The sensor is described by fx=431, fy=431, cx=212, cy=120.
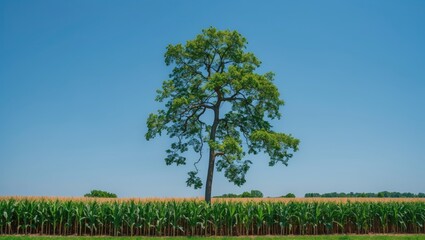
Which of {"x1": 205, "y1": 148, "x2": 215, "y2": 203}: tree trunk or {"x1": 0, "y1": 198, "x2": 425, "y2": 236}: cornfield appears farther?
{"x1": 205, "y1": 148, "x2": 215, "y2": 203}: tree trunk

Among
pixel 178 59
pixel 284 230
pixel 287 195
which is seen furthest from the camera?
pixel 287 195

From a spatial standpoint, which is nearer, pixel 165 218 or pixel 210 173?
pixel 165 218

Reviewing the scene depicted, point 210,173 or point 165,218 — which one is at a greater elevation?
point 210,173

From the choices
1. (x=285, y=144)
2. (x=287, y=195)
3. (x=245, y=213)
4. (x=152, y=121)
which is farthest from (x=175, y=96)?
(x=287, y=195)

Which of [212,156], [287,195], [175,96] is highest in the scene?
[175,96]

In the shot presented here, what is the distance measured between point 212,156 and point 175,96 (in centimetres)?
563

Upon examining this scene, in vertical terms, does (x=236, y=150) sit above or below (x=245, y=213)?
above

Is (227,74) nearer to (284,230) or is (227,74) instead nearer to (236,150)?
(236,150)

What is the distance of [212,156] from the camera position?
3131 cm

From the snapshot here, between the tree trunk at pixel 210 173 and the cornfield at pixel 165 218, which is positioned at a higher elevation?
the tree trunk at pixel 210 173

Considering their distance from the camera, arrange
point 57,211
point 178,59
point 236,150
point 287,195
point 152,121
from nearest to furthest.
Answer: point 57,211 → point 236,150 → point 152,121 → point 178,59 → point 287,195

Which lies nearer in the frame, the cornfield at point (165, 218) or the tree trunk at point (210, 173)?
the cornfield at point (165, 218)

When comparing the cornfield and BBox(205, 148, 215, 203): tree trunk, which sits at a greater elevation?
BBox(205, 148, 215, 203): tree trunk

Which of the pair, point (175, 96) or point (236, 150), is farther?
point (175, 96)
